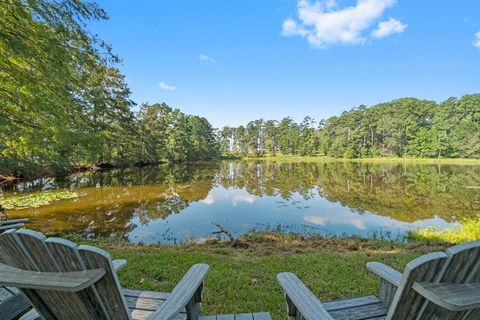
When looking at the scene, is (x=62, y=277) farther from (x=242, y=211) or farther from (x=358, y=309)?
(x=242, y=211)

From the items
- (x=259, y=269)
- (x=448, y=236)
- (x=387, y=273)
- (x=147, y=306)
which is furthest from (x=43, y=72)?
(x=448, y=236)

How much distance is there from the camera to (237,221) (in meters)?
8.98

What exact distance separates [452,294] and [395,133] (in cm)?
5851

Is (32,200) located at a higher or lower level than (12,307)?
lower

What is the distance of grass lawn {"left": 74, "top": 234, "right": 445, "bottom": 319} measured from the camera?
3.08 meters

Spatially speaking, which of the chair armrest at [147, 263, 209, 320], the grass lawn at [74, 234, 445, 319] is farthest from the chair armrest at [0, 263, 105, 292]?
the grass lawn at [74, 234, 445, 319]

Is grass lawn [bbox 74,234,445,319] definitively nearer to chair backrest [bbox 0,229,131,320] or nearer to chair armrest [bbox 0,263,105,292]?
chair backrest [bbox 0,229,131,320]

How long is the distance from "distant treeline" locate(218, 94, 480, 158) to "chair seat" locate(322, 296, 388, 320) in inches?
2060

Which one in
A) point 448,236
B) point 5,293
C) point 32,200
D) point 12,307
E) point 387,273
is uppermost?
point 387,273

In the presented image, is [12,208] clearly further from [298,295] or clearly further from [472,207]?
Result: [472,207]

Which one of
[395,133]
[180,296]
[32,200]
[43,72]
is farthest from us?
[395,133]

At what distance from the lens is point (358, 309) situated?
1919 millimetres

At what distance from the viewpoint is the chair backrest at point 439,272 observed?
1.02m

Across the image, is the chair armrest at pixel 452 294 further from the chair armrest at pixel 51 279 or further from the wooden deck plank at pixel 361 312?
the chair armrest at pixel 51 279
